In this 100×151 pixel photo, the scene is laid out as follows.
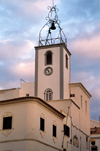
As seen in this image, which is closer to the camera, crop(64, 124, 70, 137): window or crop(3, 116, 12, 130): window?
crop(3, 116, 12, 130): window

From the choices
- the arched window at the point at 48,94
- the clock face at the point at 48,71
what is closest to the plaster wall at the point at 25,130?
the arched window at the point at 48,94

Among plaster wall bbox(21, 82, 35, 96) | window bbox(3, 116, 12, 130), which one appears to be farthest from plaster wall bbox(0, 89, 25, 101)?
window bbox(3, 116, 12, 130)

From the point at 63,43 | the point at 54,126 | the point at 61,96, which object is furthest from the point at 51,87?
the point at 54,126

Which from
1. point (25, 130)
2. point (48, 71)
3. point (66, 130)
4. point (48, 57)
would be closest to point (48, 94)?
point (48, 71)

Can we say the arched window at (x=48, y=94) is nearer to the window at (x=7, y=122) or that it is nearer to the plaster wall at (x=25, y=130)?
the plaster wall at (x=25, y=130)

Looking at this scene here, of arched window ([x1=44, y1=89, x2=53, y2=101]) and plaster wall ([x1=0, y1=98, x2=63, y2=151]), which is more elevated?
arched window ([x1=44, y1=89, x2=53, y2=101])

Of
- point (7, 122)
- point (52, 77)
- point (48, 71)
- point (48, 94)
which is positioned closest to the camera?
point (7, 122)

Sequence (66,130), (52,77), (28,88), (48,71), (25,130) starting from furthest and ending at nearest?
(28,88) → (48,71) → (52,77) → (66,130) → (25,130)

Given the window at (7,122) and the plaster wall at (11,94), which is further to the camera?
the plaster wall at (11,94)

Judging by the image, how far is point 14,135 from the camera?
3005cm

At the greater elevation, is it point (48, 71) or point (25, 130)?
point (48, 71)

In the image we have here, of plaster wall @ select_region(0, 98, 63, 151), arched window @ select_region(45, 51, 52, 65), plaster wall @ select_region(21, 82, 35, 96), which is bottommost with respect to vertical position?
plaster wall @ select_region(0, 98, 63, 151)

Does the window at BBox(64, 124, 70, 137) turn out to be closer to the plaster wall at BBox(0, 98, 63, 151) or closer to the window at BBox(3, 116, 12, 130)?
the plaster wall at BBox(0, 98, 63, 151)

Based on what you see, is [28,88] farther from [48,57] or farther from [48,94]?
[48,57]
